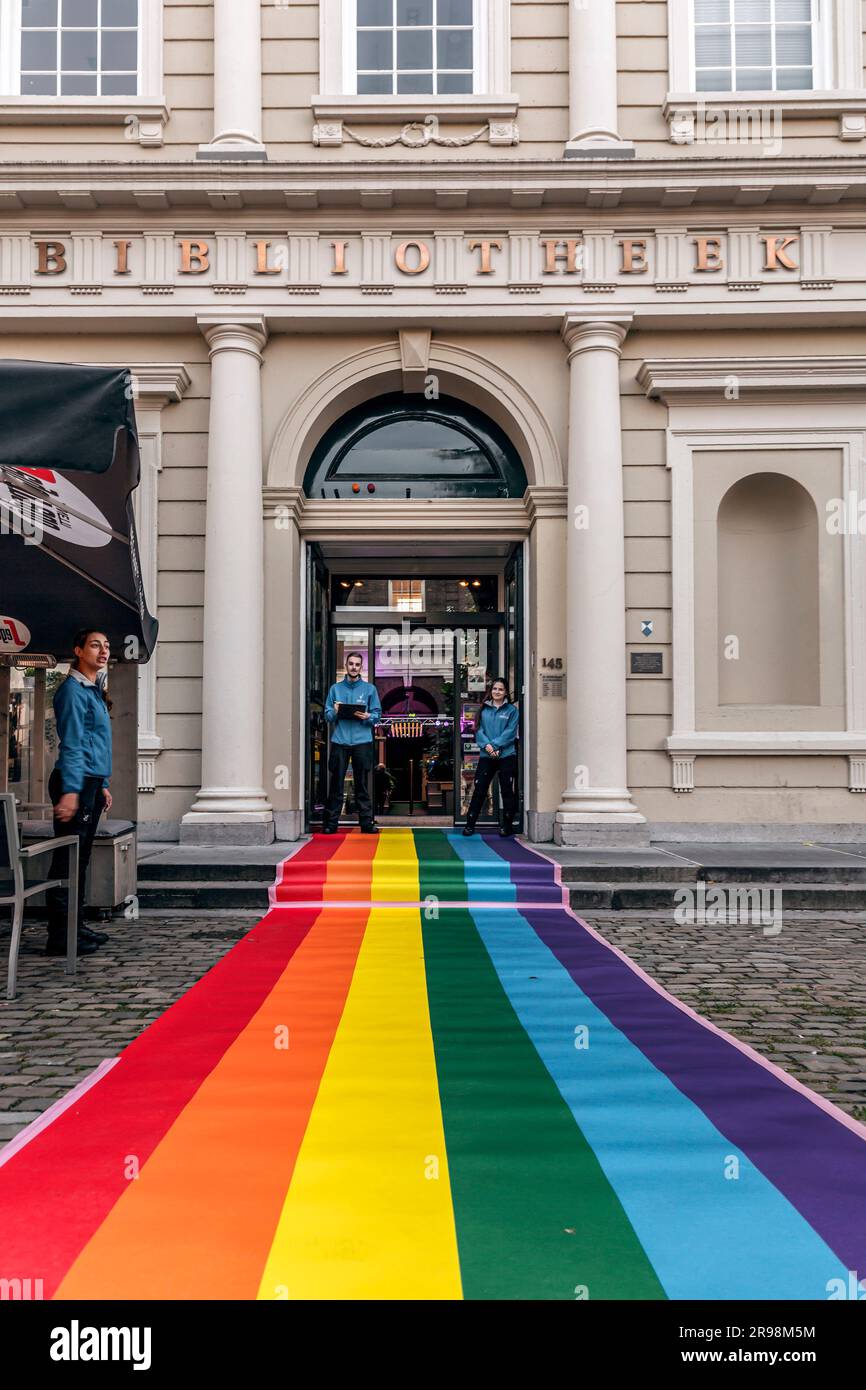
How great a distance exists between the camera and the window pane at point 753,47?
38.1ft

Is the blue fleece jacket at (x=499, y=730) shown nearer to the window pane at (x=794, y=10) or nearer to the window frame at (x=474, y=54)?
the window frame at (x=474, y=54)

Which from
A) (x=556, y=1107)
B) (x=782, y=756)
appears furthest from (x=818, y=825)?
(x=556, y=1107)

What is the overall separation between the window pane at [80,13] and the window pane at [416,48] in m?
3.60

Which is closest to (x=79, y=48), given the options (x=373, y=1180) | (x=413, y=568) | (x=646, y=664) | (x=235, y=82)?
(x=235, y=82)

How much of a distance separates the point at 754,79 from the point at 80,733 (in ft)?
35.3

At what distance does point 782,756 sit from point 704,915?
3.66 m

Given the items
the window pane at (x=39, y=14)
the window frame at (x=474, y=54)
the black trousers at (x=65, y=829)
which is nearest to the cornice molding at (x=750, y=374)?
the window frame at (x=474, y=54)

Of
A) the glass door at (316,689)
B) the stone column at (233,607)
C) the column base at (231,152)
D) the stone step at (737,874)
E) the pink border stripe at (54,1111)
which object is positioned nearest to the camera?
the pink border stripe at (54,1111)

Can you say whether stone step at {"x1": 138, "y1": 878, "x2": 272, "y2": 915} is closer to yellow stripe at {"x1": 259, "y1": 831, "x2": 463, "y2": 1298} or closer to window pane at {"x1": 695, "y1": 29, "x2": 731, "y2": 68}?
yellow stripe at {"x1": 259, "y1": 831, "x2": 463, "y2": 1298}

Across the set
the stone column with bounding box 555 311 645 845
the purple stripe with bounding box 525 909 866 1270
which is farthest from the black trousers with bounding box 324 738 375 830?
the purple stripe with bounding box 525 909 866 1270

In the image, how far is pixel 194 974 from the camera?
241 inches

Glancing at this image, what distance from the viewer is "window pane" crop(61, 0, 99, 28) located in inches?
465

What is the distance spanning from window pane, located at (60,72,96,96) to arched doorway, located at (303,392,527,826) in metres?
4.75

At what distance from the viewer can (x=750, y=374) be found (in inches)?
446
